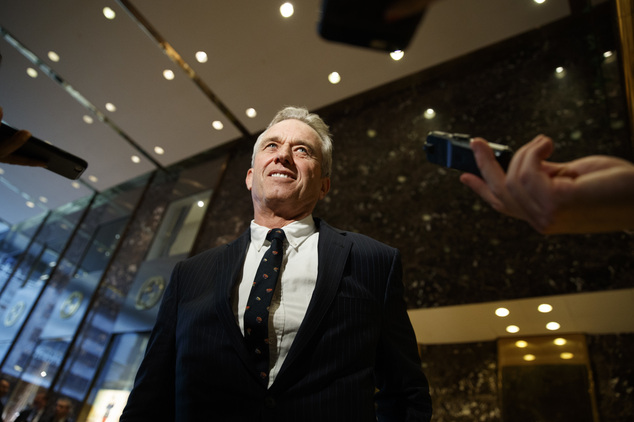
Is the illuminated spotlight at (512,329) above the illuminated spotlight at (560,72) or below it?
below

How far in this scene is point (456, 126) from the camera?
3.60 metres

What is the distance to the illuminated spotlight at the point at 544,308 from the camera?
2564 mm

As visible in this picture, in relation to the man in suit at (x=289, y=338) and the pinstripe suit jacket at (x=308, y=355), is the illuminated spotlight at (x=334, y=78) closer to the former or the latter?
the man in suit at (x=289, y=338)

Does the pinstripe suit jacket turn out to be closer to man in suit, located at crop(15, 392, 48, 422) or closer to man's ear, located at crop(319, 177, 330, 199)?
man's ear, located at crop(319, 177, 330, 199)

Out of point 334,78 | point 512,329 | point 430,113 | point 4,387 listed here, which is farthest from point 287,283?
point 4,387

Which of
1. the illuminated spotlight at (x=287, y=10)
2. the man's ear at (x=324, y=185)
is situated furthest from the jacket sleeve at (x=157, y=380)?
the illuminated spotlight at (x=287, y=10)

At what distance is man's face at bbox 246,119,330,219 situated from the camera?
1.43 metres

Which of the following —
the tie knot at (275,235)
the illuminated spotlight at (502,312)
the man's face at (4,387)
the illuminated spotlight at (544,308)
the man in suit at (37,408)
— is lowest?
the man in suit at (37,408)

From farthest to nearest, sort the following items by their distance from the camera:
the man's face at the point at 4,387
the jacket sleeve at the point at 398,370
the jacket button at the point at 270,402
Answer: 1. the man's face at the point at 4,387
2. the jacket sleeve at the point at 398,370
3. the jacket button at the point at 270,402

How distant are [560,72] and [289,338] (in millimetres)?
3312

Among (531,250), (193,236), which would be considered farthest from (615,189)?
(193,236)

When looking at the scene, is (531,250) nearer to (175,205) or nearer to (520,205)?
(520,205)

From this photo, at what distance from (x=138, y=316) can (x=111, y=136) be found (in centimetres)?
263

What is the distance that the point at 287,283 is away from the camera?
1.18m
